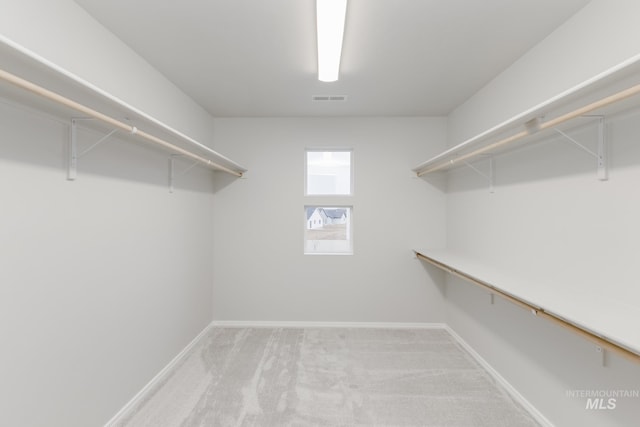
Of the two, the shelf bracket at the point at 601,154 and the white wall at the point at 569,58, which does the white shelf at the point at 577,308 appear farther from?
the white wall at the point at 569,58

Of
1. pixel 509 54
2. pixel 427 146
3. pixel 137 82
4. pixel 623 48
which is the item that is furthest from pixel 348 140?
pixel 623 48

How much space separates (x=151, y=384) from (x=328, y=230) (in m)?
2.25

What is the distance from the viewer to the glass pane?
3.66 meters

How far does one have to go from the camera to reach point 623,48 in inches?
55.7

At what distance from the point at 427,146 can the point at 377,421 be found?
9.06ft

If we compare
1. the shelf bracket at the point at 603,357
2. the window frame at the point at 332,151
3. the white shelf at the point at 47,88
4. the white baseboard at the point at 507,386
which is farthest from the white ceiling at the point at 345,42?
the white baseboard at the point at 507,386

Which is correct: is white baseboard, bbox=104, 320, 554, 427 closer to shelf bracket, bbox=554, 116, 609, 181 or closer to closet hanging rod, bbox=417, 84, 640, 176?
shelf bracket, bbox=554, 116, 609, 181

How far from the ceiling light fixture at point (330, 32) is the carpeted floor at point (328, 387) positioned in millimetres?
2296

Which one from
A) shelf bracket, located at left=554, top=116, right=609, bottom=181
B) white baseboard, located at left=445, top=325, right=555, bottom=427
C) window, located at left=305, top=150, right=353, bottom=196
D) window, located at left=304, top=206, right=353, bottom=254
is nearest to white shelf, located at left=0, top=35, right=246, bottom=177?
window, located at left=305, top=150, right=353, bottom=196

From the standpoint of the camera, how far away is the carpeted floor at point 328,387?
197cm

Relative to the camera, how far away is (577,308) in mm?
1415

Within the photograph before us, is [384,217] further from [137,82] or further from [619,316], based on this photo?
[137,82]

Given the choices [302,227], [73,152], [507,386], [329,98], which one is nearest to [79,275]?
[73,152]

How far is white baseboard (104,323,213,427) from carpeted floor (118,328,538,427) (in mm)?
39
